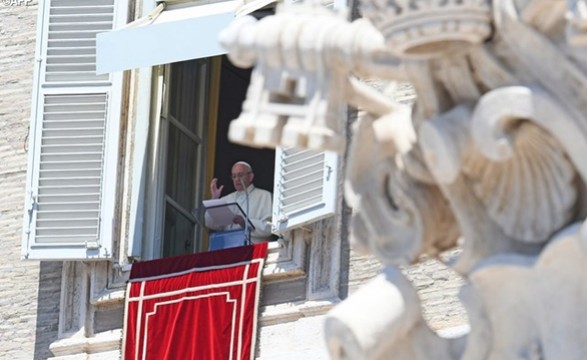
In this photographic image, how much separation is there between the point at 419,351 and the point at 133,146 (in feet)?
41.2

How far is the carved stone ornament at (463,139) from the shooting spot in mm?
7168

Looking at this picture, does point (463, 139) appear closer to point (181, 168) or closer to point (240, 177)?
point (240, 177)

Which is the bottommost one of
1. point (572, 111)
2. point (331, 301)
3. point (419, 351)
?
point (331, 301)

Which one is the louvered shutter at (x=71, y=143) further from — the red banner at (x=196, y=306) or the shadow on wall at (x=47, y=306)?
the red banner at (x=196, y=306)

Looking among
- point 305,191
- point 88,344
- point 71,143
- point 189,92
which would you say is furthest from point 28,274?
point 305,191

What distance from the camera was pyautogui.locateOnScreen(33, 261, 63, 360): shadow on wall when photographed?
19984mm

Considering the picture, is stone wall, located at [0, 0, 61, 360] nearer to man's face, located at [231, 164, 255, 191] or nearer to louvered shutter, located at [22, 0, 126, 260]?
louvered shutter, located at [22, 0, 126, 260]

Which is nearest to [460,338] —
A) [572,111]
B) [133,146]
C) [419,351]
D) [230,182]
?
[419,351]

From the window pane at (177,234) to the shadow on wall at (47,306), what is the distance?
68 cm

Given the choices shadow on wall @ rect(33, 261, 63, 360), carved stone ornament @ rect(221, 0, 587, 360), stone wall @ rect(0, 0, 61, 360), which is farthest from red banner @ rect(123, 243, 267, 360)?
carved stone ornament @ rect(221, 0, 587, 360)

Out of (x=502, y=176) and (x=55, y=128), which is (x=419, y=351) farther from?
(x=55, y=128)

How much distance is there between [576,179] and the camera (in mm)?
7277

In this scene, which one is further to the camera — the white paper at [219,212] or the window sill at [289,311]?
the white paper at [219,212]

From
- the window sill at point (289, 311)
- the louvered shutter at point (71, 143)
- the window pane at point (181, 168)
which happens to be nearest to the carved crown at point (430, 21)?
the window sill at point (289, 311)
